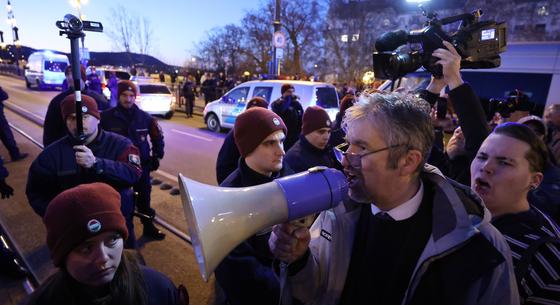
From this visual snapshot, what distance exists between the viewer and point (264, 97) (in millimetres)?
9258

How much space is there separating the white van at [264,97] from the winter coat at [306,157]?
4.96 m

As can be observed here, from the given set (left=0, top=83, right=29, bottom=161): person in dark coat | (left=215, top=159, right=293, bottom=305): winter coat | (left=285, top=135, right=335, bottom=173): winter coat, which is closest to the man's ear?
(left=215, top=159, right=293, bottom=305): winter coat

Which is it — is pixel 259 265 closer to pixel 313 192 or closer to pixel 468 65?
pixel 313 192

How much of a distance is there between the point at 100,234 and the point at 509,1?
110ft

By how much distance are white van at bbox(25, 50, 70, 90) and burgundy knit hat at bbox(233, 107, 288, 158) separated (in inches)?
1126

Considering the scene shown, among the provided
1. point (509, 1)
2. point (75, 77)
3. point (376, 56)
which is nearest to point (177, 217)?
point (75, 77)

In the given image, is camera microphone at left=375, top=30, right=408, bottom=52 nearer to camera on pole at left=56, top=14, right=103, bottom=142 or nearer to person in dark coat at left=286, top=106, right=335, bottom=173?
person in dark coat at left=286, top=106, right=335, bottom=173

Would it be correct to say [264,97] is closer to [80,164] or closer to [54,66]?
[80,164]

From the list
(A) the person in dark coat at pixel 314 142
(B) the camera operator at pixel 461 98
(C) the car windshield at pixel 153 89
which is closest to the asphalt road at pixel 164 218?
(A) the person in dark coat at pixel 314 142

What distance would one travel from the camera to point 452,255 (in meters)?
1.11

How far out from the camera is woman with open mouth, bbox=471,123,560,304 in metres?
1.32

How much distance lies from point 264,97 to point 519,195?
318 inches

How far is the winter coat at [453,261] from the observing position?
1063 millimetres

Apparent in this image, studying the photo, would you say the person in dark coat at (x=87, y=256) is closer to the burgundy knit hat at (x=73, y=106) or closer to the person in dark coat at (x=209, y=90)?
the burgundy knit hat at (x=73, y=106)
